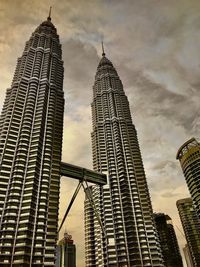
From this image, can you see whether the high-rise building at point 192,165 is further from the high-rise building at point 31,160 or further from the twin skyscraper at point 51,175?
the high-rise building at point 31,160

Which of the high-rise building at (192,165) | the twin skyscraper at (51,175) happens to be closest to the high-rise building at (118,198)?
the twin skyscraper at (51,175)

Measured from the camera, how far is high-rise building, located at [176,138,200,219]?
151125 mm

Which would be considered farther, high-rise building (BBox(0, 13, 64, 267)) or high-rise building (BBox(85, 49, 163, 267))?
high-rise building (BBox(85, 49, 163, 267))

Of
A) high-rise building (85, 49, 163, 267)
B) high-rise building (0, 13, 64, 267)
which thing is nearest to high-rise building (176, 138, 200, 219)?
high-rise building (85, 49, 163, 267)

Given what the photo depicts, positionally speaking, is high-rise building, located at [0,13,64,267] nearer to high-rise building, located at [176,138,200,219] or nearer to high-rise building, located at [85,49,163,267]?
high-rise building, located at [85,49,163,267]

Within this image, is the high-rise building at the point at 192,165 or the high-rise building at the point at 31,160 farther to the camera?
the high-rise building at the point at 192,165

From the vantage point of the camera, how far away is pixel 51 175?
115m

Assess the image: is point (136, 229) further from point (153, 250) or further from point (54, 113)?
point (54, 113)

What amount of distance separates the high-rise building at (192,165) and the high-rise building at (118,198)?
102ft

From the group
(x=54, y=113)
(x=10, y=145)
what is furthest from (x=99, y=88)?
(x=10, y=145)

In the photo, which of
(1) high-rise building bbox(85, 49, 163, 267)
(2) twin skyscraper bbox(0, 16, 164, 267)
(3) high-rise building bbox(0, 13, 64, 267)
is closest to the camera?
(3) high-rise building bbox(0, 13, 64, 267)

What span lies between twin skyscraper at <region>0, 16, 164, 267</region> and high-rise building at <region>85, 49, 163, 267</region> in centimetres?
41

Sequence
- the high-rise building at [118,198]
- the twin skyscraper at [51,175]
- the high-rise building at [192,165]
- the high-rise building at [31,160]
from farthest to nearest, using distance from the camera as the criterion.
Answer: the high-rise building at [192,165], the high-rise building at [118,198], the twin skyscraper at [51,175], the high-rise building at [31,160]

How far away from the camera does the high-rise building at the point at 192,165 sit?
15112 centimetres
